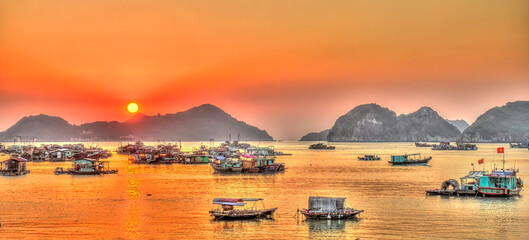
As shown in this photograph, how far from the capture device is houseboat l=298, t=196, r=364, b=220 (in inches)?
1436

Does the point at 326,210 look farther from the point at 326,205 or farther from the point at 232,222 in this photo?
the point at 232,222

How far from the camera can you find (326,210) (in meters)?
36.7

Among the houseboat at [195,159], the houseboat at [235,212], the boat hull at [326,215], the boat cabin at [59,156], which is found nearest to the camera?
the boat hull at [326,215]

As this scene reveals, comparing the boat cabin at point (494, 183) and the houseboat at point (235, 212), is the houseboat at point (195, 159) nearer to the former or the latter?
the boat cabin at point (494, 183)

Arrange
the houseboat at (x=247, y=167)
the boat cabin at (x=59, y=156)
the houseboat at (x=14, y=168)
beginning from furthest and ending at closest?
1. the boat cabin at (x=59, y=156)
2. the houseboat at (x=247, y=167)
3. the houseboat at (x=14, y=168)

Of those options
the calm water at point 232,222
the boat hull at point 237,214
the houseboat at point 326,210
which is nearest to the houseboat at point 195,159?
the calm water at point 232,222

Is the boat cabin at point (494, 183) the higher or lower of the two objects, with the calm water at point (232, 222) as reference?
higher

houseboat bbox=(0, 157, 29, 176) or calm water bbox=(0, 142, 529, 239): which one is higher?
houseboat bbox=(0, 157, 29, 176)

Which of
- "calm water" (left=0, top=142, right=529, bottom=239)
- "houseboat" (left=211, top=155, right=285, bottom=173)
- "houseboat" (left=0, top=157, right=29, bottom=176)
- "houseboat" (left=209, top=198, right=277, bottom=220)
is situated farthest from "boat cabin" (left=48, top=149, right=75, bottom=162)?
"houseboat" (left=209, top=198, right=277, bottom=220)

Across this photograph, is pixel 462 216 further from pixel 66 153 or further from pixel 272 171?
pixel 66 153

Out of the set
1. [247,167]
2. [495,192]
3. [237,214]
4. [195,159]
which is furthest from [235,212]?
[195,159]

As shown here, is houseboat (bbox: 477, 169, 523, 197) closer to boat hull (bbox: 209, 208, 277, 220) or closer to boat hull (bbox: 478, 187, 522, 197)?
boat hull (bbox: 478, 187, 522, 197)

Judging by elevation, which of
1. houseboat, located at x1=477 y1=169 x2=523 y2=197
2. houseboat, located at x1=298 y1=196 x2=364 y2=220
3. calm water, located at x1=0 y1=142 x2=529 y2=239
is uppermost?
houseboat, located at x1=477 y1=169 x2=523 y2=197

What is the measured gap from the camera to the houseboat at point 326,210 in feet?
120
